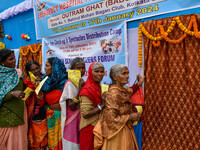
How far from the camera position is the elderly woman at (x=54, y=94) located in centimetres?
250

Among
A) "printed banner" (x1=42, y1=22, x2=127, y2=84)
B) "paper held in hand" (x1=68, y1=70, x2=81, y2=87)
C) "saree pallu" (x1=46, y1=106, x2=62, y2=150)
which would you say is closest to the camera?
"paper held in hand" (x1=68, y1=70, x2=81, y2=87)

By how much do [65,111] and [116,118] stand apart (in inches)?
31.4

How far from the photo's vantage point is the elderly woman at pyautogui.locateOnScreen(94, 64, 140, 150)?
6.10ft

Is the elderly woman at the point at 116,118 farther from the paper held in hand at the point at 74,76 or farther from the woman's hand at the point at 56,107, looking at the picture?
the woman's hand at the point at 56,107

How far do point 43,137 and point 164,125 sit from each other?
1.94 meters

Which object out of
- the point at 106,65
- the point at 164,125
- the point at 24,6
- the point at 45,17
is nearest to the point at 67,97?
the point at 106,65

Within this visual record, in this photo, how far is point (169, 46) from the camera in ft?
8.66

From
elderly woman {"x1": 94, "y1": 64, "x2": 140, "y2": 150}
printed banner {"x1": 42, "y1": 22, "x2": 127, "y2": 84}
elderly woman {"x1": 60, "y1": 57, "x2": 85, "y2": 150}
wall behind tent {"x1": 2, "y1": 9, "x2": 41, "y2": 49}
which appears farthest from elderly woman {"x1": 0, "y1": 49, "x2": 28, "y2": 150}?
wall behind tent {"x1": 2, "y1": 9, "x2": 41, "y2": 49}

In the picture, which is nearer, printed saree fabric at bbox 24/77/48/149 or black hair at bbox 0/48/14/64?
black hair at bbox 0/48/14/64

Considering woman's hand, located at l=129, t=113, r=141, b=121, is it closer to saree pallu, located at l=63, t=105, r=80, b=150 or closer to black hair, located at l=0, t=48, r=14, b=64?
saree pallu, located at l=63, t=105, r=80, b=150

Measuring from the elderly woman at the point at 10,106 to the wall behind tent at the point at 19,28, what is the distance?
2671 mm

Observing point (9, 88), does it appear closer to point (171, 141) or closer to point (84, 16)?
point (84, 16)

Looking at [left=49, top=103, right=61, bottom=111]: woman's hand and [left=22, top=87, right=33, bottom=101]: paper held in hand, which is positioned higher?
[left=22, top=87, right=33, bottom=101]: paper held in hand

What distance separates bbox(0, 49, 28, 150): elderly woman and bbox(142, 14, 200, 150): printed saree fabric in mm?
1991
